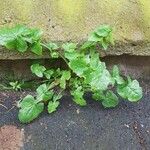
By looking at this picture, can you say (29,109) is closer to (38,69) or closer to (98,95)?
(38,69)

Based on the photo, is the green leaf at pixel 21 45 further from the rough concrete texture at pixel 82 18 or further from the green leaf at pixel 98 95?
the green leaf at pixel 98 95

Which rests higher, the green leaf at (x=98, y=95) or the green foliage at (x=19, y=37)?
the green foliage at (x=19, y=37)

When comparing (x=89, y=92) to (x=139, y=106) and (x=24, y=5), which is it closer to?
(x=139, y=106)

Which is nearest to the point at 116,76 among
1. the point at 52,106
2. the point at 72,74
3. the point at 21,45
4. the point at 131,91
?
the point at 131,91

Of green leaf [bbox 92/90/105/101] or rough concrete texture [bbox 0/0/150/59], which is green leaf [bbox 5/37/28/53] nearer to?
rough concrete texture [bbox 0/0/150/59]

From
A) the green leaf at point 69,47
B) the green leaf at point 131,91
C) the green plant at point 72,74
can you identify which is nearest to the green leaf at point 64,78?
the green plant at point 72,74

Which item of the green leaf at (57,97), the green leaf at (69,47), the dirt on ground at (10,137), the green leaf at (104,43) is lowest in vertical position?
the dirt on ground at (10,137)
